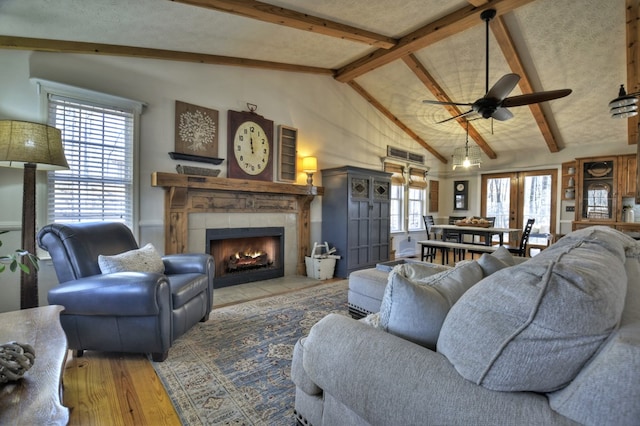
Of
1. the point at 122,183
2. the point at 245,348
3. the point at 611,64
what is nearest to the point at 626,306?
the point at 245,348

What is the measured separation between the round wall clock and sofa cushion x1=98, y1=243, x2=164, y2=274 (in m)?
1.74

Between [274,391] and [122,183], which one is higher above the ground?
[122,183]

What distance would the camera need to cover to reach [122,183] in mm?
3318

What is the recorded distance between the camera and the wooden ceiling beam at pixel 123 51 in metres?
2.70

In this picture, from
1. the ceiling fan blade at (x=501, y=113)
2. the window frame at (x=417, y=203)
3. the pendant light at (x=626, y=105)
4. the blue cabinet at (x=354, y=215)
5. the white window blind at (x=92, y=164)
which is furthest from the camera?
the window frame at (x=417, y=203)

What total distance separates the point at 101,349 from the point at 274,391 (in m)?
1.29

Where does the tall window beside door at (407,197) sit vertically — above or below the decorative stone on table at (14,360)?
above

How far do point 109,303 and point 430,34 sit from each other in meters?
4.47

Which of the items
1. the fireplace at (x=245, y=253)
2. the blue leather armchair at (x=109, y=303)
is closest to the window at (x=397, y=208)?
the fireplace at (x=245, y=253)

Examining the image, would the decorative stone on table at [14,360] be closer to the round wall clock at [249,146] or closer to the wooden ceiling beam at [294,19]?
the wooden ceiling beam at [294,19]

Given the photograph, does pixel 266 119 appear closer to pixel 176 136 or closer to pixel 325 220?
pixel 176 136

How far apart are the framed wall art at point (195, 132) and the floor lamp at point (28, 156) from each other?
1347 millimetres

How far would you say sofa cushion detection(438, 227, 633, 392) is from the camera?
2.30ft

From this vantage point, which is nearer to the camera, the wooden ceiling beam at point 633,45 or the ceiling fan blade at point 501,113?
the wooden ceiling beam at point 633,45
